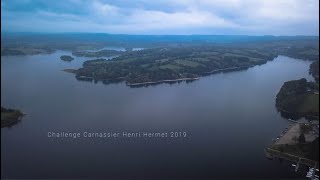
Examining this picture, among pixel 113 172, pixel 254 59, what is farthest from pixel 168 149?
pixel 254 59

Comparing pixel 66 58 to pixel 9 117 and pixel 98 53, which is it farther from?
pixel 9 117

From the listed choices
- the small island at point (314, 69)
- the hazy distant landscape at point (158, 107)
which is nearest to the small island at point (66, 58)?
the hazy distant landscape at point (158, 107)

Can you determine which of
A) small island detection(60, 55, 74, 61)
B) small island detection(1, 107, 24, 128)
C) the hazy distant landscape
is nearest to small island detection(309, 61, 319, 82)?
the hazy distant landscape

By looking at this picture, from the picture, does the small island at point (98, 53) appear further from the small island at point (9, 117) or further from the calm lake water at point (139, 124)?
the small island at point (9, 117)

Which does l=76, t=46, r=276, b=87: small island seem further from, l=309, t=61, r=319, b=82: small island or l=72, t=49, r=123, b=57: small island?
l=309, t=61, r=319, b=82: small island

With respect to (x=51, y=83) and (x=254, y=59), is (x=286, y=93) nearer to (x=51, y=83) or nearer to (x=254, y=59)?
(x=254, y=59)

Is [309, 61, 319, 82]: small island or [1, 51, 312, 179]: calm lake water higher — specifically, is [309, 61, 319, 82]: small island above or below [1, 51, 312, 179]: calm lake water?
above
